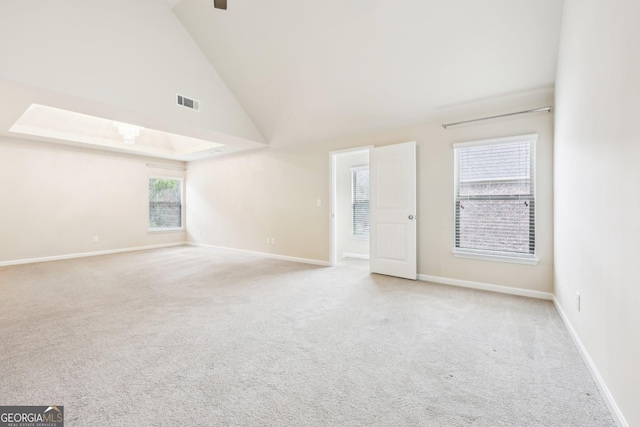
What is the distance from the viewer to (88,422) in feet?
4.49

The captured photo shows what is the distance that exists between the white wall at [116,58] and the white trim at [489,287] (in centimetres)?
423

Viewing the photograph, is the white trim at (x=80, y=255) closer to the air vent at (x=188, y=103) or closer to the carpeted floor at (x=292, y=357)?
the carpeted floor at (x=292, y=357)

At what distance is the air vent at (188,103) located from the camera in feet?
13.3

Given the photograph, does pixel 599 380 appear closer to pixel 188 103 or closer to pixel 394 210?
pixel 394 210

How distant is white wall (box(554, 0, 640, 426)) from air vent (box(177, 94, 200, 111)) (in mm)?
4516

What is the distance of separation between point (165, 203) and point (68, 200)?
6.74 ft

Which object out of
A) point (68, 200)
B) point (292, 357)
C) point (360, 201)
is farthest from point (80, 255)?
point (292, 357)

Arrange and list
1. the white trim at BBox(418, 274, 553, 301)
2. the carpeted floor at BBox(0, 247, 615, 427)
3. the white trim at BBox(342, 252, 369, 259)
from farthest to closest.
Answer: the white trim at BBox(342, 252, 369, 259), the white trim at BBox(418, 274, 553, 301), the carpeted floor at BBox(0, 247, 615, 427)

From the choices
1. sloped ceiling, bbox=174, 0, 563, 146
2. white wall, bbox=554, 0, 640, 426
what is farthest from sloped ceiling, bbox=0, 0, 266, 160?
white wall, bbox=554, 0, 640, 426

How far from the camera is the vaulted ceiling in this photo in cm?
274

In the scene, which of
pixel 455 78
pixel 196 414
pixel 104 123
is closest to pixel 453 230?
pixel 455 78

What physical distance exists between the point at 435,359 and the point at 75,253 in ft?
24.1

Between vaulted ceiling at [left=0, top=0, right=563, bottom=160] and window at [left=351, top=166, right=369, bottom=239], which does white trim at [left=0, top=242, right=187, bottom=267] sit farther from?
window at [left=351, top=166, right=369, bottom=239]

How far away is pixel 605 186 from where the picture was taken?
160 cm
